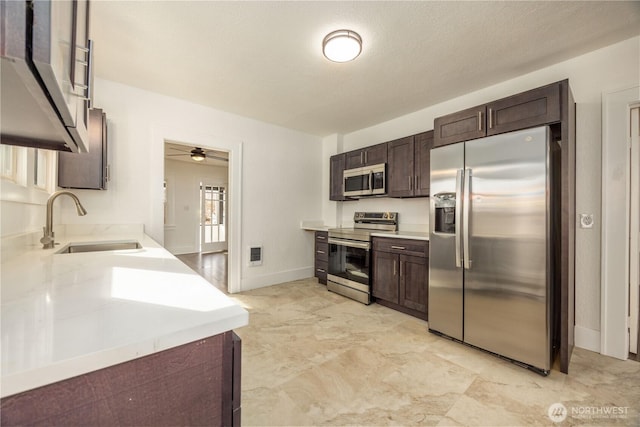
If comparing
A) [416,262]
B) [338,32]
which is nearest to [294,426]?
[416,262]

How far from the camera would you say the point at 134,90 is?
2947 mm

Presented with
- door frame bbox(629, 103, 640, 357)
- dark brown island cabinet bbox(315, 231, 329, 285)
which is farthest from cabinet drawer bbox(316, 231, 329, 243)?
door frame bbox(629, 103, 640, 357)

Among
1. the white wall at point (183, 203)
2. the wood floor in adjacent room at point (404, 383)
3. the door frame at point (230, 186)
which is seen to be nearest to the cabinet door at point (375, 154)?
the door frame at point (230, 186)

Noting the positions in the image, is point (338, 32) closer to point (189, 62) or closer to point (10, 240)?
point (189, 62)

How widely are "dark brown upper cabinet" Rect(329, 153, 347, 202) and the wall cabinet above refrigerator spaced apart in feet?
11.5

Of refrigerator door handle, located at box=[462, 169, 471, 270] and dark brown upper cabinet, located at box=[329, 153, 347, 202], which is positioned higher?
dark brown upper cabinet, located at box=[329, 153, 347, 202]

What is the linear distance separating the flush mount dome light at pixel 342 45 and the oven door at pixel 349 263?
208 centimetres

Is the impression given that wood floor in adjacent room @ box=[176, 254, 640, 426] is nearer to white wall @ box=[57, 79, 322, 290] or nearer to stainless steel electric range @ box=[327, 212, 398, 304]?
Answer: stainless steel electric range @ box=[327, 212, 398, 304]

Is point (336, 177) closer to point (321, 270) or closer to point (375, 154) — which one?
point (375, 154)

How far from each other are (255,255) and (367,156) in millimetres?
2212

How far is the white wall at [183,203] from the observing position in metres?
6.94

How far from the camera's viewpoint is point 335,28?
196cm

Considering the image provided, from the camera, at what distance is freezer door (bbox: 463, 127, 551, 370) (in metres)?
1.89

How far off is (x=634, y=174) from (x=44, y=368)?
3406 millimetres
